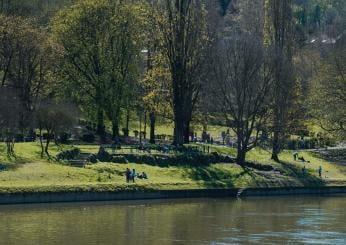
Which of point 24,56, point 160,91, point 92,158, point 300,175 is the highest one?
point 24,56

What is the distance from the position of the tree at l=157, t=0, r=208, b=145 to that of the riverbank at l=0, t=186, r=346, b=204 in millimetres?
12716

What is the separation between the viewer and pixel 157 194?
6631cm

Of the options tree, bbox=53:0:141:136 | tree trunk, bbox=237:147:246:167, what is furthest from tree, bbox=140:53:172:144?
tree trunk, bbox=237:147:246:167

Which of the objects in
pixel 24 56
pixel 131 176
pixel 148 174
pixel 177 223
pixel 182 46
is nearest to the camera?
pixel 177 223

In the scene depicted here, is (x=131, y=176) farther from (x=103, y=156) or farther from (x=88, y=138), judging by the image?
(x=88, y=138)

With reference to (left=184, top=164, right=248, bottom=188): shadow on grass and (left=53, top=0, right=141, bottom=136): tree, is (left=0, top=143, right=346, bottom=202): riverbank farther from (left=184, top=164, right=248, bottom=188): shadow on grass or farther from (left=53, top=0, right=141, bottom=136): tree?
(left=53, top=0, right=141, bottom=136): tree

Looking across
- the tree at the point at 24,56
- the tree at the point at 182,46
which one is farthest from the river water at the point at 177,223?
the tree at the point at 24,56

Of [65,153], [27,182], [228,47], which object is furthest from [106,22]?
[27,182]

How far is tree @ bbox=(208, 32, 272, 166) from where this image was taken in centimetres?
8056

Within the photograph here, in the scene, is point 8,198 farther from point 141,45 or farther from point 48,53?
point 141,45

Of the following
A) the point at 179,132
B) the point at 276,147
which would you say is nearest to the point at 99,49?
the point at 179,132

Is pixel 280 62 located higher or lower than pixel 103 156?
higher

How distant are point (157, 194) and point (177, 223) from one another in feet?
47.4

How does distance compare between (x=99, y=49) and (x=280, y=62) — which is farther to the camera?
(x=99, y=49)
